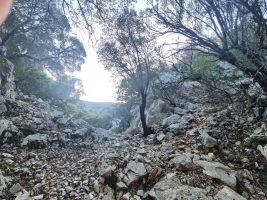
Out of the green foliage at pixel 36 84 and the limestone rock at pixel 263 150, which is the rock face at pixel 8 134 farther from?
the green foliage at pixel 36 84

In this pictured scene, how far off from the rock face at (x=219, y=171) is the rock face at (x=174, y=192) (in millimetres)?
503

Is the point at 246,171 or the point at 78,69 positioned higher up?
the point at 78,69

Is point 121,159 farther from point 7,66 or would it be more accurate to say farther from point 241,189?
point 7,66

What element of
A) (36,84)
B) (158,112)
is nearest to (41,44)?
(36,84)

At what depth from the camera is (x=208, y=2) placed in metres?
7.04

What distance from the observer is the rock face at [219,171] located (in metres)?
5.02

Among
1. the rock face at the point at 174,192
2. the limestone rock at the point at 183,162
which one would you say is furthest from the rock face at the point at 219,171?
the rock face at the point at 174,192

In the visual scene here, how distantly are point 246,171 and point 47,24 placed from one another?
12.1 m

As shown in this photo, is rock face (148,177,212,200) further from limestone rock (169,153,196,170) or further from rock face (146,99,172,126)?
rock face (146,99,172,126)

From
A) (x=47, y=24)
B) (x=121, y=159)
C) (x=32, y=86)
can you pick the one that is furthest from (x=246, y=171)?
(x=32, y=86)

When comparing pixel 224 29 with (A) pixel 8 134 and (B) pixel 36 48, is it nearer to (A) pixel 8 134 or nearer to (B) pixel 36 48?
(A) pixel 8 134

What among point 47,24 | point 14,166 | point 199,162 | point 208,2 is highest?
point 47,24

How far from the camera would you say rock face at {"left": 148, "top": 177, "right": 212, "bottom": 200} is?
4652 mm

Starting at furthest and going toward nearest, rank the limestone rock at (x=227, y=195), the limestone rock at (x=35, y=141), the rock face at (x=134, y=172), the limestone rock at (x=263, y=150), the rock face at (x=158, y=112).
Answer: the rock face at (x=158, y=112) → the limestone rock at (x=35, y=141) → the limestone rock at (x=263, y=150) → the rock face at (x=134, y=172) → the limestone rock at (x=227, y=195)
